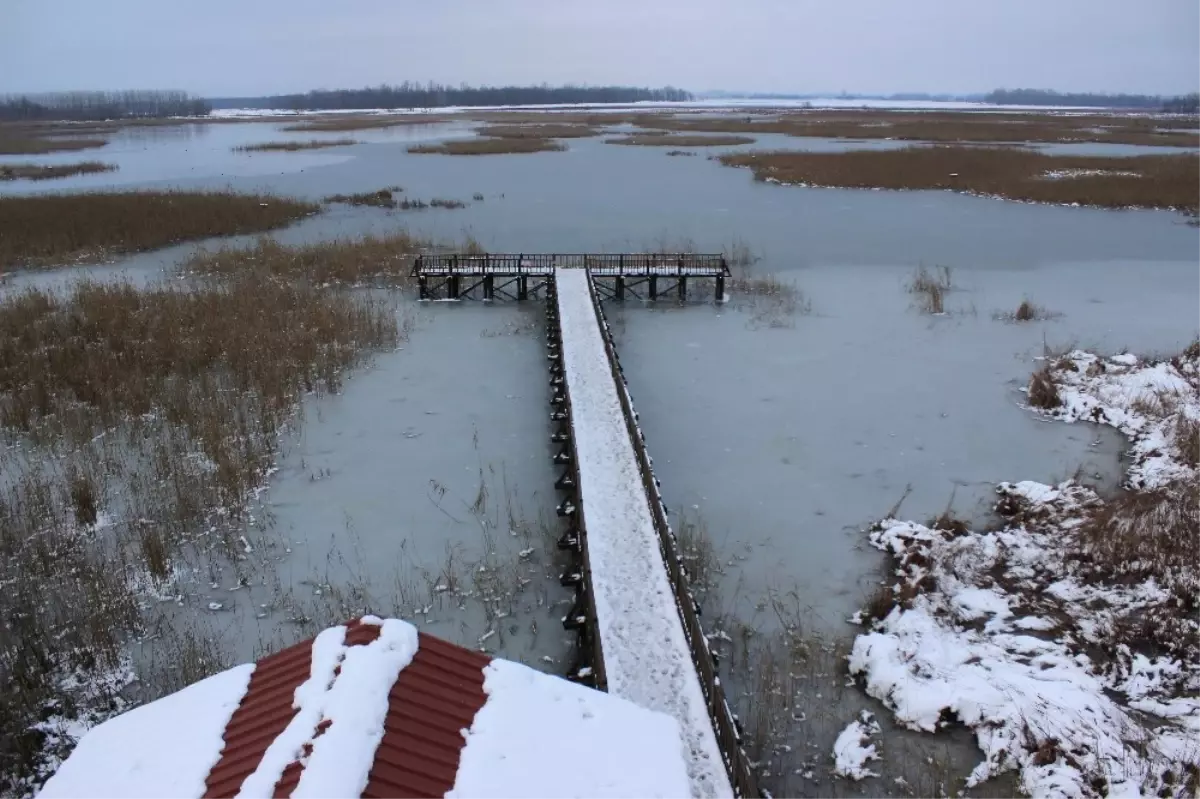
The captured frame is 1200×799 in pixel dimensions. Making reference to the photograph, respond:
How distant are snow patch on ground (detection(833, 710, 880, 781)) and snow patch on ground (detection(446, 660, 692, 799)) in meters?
3.06

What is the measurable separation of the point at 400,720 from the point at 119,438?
40.3ft

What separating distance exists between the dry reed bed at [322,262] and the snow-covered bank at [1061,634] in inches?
770

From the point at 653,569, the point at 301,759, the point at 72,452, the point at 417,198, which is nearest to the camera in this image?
the point at 301,759

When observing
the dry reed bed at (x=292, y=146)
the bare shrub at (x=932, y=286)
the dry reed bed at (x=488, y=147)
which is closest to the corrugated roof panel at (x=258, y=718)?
the bare shrub at (x=932, y=286)

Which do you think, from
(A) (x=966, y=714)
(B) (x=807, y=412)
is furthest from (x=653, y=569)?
(B) (x=807, y=412)

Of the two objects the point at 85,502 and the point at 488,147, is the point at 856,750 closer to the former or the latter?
the point at 85,502

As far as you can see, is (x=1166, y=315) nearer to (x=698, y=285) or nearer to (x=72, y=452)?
(x=698, y=285)

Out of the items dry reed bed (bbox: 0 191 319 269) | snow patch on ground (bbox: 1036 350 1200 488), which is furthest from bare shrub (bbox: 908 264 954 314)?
dry reed bed (bbox: 0 191 319 269)

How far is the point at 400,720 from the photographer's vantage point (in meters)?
4.98

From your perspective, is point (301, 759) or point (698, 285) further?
point (698, 285)

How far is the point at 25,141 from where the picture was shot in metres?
74.6

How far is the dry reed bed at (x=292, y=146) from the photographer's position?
6700 cm

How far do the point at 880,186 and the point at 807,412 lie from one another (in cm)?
3149

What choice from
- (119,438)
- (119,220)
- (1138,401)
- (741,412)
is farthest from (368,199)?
(1138,401)
